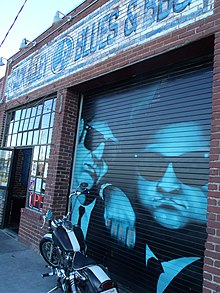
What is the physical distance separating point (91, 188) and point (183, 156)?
2.20 metres

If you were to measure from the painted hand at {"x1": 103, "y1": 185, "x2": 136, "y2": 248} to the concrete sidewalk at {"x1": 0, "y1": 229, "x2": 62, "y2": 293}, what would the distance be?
1289mm

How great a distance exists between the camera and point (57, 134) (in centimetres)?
583

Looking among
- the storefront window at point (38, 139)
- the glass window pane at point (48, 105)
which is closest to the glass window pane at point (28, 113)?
the storefront window at point (38, 139)

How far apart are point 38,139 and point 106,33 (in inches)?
125

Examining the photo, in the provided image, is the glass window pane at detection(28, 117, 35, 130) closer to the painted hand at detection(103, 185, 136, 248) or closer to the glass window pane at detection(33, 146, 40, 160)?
the glass window pane at detection(33, 146, 40, 160)

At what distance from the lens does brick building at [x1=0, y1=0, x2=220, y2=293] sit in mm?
3449

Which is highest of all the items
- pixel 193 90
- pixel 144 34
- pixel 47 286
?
pixel 144 34

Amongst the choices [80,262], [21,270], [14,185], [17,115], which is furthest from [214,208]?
[14,185]

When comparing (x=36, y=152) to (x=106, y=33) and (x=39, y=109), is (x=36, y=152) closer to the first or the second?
(x=39, y=109)

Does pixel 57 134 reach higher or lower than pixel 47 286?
higher

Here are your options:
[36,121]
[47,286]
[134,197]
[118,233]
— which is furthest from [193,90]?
[36,121]

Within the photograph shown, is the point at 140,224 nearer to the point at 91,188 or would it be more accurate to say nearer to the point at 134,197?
the point at 134,197

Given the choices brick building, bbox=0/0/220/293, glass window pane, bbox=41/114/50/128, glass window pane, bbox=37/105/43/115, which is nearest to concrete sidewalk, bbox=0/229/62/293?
brick building, bbox=0/0/220/293

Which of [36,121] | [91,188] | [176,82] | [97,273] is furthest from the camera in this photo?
[36,121]
